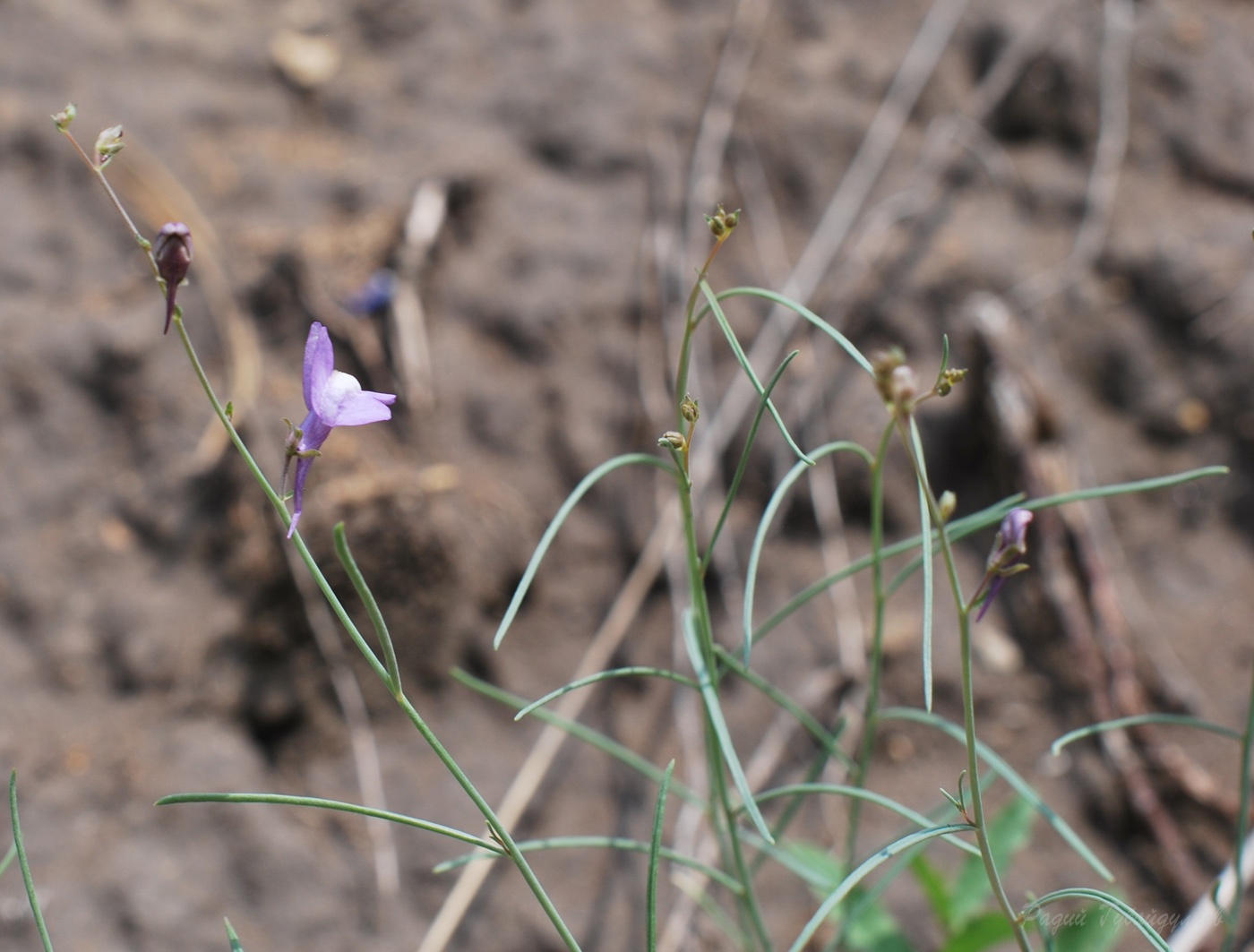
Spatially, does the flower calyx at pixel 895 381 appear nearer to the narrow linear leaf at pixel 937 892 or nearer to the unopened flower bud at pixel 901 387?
the unopened flower bud at pixel 901 387

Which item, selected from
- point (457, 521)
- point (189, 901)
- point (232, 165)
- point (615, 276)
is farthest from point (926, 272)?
point (189, 901)

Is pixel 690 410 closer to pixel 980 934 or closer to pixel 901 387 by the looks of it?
pixel 901 387

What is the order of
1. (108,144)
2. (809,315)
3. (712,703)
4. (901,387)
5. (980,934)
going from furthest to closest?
(980,934) → (712,703) → (809,315) → (108,144) → (901,387)

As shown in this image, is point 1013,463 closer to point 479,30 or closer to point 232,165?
point 479,30

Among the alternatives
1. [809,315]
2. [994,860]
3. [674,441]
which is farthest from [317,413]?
[994,860]

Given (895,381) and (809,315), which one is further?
(809,315)

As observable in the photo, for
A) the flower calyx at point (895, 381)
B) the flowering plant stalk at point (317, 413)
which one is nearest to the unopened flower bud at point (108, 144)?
the flowering plant stalk at point (317, 413)
